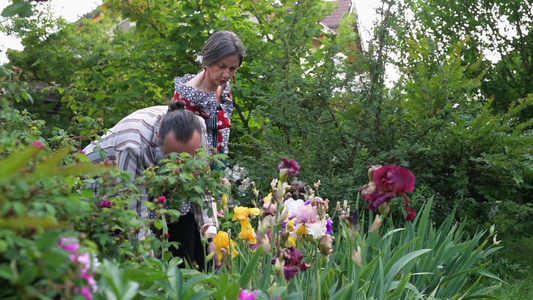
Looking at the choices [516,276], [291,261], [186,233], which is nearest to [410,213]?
[291,261]

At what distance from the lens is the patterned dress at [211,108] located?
12.7 feet

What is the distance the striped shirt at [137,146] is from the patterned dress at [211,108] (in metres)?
0.54

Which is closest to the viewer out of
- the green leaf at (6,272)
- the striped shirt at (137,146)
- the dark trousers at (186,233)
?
the green leaf at (6,272)

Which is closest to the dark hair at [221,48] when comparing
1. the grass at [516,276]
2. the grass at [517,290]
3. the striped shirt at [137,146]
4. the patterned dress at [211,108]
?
the patterned dress at [211,108]

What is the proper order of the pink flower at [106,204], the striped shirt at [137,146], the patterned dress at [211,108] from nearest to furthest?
the pink flower at [106,204]
the striped shirt at [137,146]
the patterned dress at [211,108]

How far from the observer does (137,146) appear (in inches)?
120

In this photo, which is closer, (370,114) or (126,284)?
(126,284)

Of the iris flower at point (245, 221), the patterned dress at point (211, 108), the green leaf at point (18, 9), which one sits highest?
the green leaf at point (18, 9)

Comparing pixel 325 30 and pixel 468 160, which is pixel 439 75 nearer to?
pixel 468 160

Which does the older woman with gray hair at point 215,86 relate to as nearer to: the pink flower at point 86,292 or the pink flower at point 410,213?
the pink flower at point 410,213

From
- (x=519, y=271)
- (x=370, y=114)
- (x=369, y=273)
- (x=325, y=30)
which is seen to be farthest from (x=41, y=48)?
(x=369, y=273)

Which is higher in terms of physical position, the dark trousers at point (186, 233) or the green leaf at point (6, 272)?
the green leaf at point (6, 272)

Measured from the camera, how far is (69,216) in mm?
1491

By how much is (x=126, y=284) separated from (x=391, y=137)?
4044 millimetres
